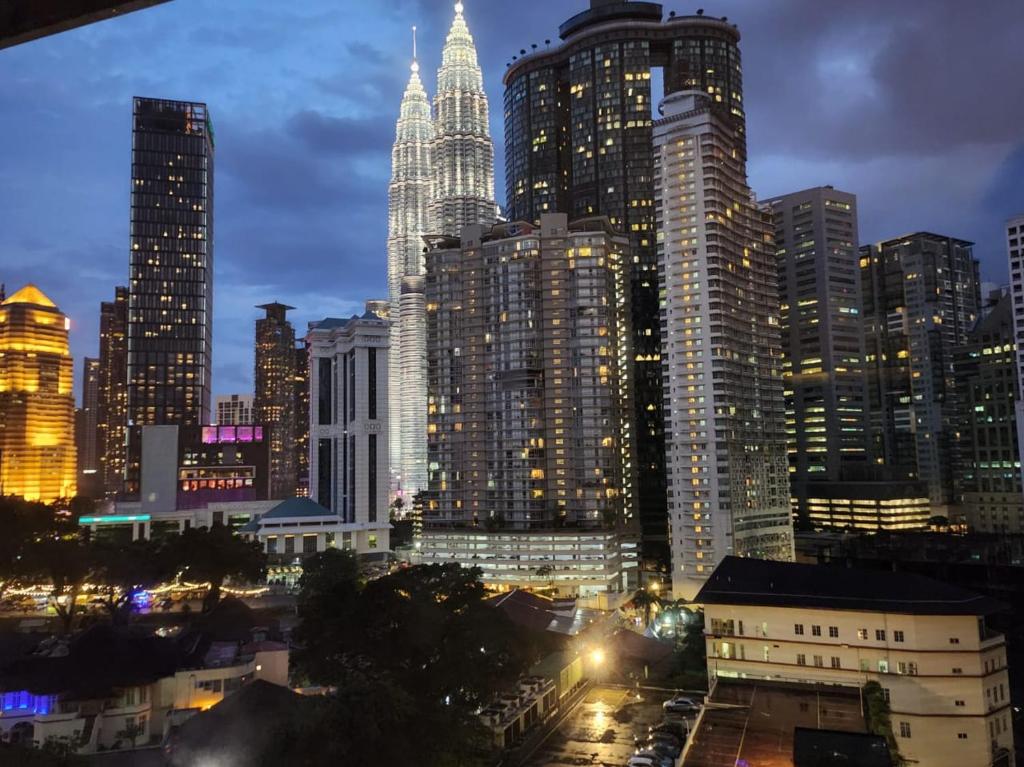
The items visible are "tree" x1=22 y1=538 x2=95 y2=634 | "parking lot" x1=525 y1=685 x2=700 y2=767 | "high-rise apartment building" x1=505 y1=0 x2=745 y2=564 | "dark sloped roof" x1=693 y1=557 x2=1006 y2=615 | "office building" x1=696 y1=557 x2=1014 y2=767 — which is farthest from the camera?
"high-rise apartment building" x1=505 y1=0 x2=745 y2=564

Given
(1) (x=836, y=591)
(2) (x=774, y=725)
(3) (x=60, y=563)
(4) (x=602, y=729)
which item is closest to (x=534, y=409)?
(3) (x=60, y=563)

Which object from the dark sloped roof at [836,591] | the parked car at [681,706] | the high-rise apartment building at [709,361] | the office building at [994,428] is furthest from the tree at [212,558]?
the office building at [994,428]

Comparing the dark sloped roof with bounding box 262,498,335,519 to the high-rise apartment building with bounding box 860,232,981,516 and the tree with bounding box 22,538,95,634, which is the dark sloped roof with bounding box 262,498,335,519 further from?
the high-rise apartment building with bounding box 860,232,981,516

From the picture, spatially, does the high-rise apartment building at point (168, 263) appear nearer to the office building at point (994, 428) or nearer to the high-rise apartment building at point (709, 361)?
the high-rise apartment building at point (709, 361)

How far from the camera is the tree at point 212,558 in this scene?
254 ft

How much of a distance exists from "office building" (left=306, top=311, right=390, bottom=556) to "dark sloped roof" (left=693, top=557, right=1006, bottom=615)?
93279 millimetres

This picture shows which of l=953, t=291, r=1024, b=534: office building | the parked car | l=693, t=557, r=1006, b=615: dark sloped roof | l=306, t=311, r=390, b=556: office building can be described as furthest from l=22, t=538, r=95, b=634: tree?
l=953, t=291, r=1024, b=534: office building

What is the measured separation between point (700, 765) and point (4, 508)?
84075mm

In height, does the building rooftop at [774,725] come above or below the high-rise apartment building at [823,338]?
below

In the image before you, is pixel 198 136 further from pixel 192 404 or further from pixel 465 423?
pixel 465 423

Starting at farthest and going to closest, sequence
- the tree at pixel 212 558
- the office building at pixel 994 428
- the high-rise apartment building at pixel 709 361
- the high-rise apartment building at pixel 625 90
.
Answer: the high-rise apartment building at pixel 625 90, the office building at pixel 994 428, the high-rise apartment building at pixel 709 361, the tree at pixel 212 558

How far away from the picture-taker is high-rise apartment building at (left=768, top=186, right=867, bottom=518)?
169 m

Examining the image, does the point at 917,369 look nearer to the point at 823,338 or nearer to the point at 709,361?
the point at 823,338

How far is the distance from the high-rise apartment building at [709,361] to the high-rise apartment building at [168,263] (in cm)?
10579
